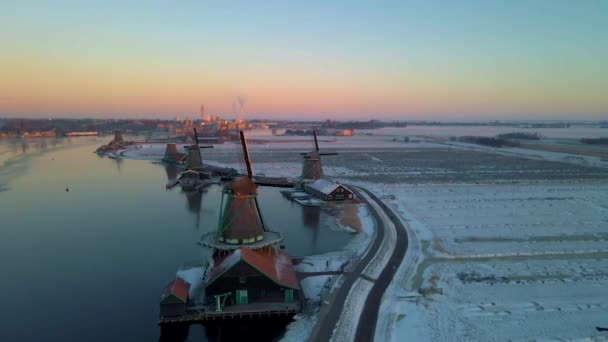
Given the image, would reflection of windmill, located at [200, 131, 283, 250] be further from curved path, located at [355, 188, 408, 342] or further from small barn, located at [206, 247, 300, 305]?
curved path, located at [355, 188, 408, 342]

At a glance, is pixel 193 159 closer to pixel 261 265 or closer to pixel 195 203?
pixel 195 203

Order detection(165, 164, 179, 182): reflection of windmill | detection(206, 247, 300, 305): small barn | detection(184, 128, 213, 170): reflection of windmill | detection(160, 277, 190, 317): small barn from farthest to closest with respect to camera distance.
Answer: detection(165, 164, 179, 182): reflection of windmill < detection(184, 128, 213, 170): reflection of windmill < detection(206, 247, 300, 305): small barn < detection(160, 277, 190, 317): small barn

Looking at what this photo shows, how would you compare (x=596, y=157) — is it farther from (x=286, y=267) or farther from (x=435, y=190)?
(x=286, y=267)

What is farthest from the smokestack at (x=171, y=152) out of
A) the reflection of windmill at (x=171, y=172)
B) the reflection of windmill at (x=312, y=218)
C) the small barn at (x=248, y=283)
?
the small barn at (x=248, y=283)

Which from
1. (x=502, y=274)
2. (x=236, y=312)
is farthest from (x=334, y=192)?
(x=236, y=312)

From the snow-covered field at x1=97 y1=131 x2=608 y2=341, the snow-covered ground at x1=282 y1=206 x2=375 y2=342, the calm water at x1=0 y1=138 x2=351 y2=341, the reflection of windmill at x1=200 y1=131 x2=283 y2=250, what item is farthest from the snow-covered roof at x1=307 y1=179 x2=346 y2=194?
the reflection of windmill at x1=200 y1=131 x2=283 y2=250

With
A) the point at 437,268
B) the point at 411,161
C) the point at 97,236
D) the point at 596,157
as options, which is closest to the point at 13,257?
the point at 97,236
